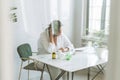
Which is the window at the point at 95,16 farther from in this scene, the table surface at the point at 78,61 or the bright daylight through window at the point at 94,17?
the table surface at the point at 78,61

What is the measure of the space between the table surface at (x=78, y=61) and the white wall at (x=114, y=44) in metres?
1.64

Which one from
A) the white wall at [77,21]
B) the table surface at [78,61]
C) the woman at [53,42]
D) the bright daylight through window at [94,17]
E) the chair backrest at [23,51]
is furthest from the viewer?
the white wall at [77,21]

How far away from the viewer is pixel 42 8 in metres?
3.58

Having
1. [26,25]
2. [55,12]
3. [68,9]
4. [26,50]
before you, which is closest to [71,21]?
[68,9]

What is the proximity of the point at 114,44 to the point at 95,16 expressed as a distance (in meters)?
3.77

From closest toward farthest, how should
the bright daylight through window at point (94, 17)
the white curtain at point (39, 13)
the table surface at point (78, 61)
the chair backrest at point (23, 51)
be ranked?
the table surface at point (78, 61) < the chair backrest at point (23, 51) < the white curtain at point (39, 13) < the bright daylight through window at point (94, 17)

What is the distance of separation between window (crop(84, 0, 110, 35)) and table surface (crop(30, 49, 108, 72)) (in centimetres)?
140

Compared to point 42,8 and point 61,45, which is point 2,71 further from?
point 42,8

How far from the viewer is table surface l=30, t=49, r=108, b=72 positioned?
7.15 ft

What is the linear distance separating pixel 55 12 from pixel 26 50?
3.65ft

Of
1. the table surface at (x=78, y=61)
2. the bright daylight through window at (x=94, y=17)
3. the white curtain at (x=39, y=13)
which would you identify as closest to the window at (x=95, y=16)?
the bright daylight through window at (x=94, y=17)

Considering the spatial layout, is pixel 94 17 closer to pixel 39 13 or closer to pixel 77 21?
pixel 77 21

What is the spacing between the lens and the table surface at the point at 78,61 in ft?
7.15

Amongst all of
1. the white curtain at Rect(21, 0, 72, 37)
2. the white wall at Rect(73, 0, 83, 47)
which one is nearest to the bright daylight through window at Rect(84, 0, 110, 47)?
the white wall at Rect(73, 0, 83, 47)
